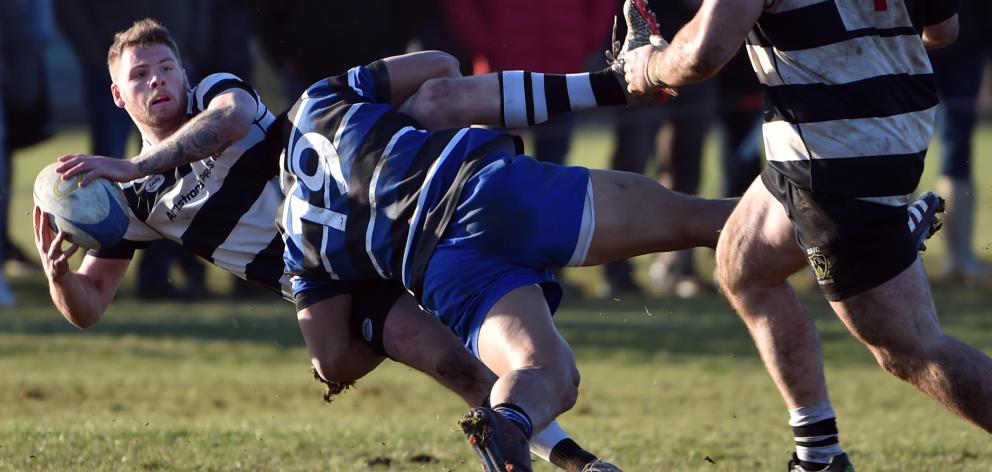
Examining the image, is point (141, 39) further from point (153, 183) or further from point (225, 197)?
point (225, 197)

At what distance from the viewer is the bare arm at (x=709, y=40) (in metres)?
4.02

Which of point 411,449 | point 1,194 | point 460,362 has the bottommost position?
point 1,194

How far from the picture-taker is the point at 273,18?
11.0 metres

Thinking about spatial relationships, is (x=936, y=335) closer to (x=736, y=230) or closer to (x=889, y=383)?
(x=736, y=230)

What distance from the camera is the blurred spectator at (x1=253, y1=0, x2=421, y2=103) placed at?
35.5 feet

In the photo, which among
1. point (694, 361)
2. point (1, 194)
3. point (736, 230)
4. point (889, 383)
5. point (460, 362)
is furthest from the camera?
point (1, 194)

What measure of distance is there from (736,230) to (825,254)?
0.36m

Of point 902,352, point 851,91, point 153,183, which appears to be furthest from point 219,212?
point 902,352

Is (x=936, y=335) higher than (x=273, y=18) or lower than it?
higher

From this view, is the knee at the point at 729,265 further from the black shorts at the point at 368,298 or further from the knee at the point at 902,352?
the black shorts at the point at 368,298

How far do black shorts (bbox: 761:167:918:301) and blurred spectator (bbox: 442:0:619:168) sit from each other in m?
6.51

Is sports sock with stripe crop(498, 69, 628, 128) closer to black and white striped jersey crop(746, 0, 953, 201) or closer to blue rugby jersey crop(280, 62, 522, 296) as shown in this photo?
blue rugby jersey crop(280, 62, 522, 296)

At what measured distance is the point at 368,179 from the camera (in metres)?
4.39

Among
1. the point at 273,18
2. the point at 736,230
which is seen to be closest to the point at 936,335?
the point at 736,230
